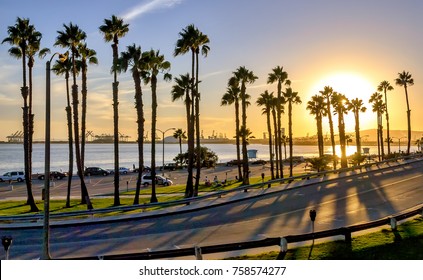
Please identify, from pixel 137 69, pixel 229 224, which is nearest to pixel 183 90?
pixel 137 69

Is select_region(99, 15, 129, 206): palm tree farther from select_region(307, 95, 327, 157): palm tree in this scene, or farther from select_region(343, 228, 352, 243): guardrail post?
select_region(307, 95, 327, 157): palm tree

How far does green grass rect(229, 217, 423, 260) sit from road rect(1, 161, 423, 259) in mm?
4067

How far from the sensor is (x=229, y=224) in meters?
23.1

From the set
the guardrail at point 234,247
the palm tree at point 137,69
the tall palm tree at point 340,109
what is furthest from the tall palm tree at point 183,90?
the tall palm tree at point 340,109

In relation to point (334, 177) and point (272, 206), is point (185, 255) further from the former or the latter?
point (334, 177)

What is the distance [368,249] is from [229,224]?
9219 mm

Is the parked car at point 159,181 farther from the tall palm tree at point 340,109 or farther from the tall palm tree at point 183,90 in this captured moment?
the tall palm tree at point 340,109

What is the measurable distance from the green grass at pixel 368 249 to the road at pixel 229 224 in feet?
13.3

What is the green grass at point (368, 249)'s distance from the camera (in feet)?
47.2

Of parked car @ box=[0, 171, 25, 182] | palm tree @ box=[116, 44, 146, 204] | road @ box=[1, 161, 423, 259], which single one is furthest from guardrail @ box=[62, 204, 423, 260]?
parked car @ box=[0, 171, 25, 182]

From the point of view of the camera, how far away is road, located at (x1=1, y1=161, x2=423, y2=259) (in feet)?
63.5

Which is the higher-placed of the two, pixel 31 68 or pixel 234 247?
pixel 31 68

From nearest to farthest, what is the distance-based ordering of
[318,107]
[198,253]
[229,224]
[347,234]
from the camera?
[198,253] → [347,234] → [229,224] → [318,107]

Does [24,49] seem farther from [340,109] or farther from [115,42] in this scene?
[340,109]
